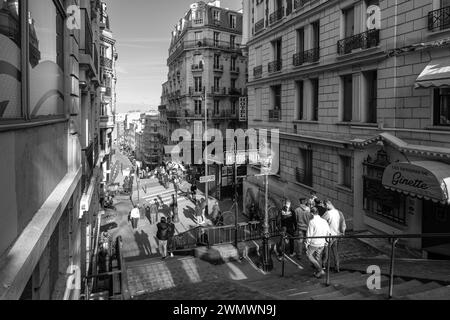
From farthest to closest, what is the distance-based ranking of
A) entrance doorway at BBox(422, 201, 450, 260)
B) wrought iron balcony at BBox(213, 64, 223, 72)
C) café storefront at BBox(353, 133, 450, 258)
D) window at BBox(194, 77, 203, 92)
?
window at BBox(194, 77, 203, 92), wrought iron balcony at BBox(213, 64, 223, 72), entrance doorway at BBox(422, 201, 450, 260), café storefront at BBox(353, 133, 450, 258)

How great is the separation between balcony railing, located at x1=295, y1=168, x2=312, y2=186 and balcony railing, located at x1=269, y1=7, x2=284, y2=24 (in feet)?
29.3

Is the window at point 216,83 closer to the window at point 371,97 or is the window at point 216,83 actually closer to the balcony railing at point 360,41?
the balcony railing at point 360,41

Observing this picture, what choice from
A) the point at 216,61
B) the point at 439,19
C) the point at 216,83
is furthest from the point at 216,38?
the point at 439,19

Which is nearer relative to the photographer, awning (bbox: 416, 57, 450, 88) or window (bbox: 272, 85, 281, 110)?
awning (bbox: 416, 57, 450, 88)

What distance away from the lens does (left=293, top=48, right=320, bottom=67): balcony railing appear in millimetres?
17586

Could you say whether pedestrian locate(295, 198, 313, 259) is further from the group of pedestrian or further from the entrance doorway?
the entrance doorway

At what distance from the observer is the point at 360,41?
47.5 feet

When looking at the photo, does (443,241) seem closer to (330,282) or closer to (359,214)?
(359,214)

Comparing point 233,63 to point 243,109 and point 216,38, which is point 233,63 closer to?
point 216,38

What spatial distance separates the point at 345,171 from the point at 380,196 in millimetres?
2871

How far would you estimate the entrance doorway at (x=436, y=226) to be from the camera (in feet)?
37.8

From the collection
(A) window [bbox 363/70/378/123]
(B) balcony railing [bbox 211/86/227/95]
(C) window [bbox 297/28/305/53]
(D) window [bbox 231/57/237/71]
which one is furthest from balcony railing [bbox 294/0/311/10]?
(D) window [bbox 231/57/237/71]

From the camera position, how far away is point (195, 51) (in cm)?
4756
